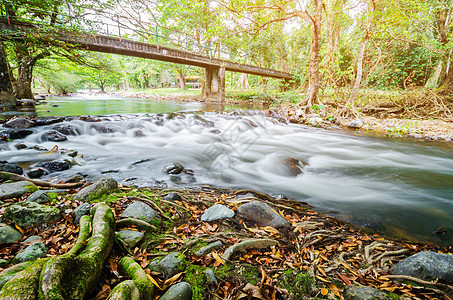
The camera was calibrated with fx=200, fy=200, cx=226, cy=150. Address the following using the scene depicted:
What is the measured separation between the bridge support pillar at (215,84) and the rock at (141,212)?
60.9ft

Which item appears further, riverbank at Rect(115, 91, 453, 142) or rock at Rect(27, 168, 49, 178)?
riverbank at Rect(115, 91, 453, 142)

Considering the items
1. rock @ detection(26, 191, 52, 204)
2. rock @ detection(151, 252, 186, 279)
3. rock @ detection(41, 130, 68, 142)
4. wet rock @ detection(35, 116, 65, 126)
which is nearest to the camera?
rock @ detection(151, 252, 186, 279)

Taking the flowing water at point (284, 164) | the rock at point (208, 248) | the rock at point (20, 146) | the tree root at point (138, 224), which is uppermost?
the tree root at point (138, 224)

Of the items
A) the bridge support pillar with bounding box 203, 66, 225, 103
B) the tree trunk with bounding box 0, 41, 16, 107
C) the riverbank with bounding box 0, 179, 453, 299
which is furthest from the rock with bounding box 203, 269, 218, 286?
the bridge support pillar with bounding box 203, 66, 225, 103

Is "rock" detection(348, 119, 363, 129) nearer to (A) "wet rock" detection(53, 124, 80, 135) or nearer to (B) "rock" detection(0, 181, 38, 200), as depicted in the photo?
(B) "rock" detection(0, 181, 38, 200)

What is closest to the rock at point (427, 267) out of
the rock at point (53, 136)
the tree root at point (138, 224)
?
the tree root at point (138, 224)

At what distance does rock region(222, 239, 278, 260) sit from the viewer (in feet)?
5.71

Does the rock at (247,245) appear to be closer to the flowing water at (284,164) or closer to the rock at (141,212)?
the rock at (141,212)

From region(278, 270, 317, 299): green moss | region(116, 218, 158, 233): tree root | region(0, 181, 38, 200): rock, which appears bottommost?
region(278, 270, 317, 299): green moss

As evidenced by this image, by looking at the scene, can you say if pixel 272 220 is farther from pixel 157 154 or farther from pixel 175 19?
pixel 175 19

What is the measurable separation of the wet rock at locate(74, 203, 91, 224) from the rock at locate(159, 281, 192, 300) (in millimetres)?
1283

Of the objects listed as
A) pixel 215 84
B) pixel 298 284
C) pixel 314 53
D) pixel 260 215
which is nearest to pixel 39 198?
pixel 260 215

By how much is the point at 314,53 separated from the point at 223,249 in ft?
39.3

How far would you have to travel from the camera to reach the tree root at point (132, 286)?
1.10 m
